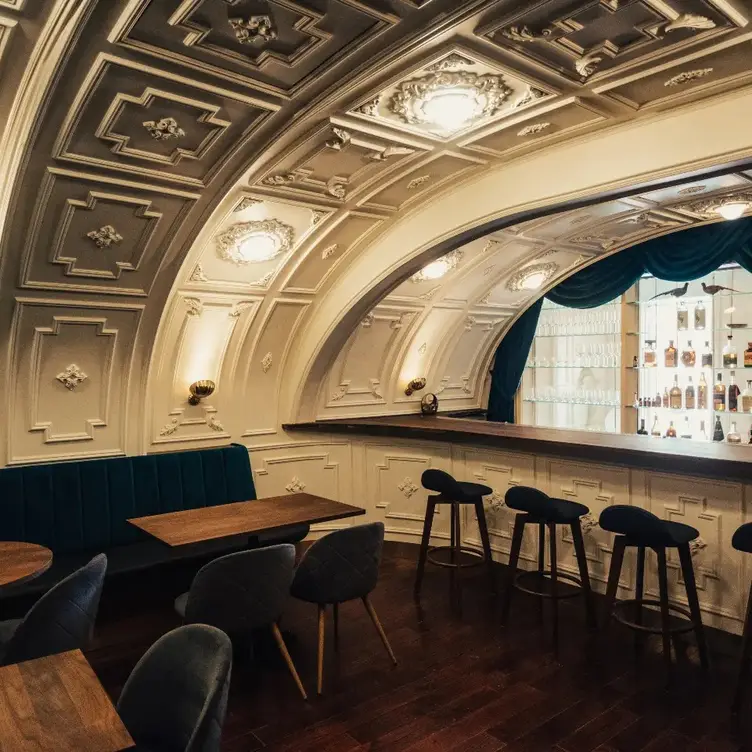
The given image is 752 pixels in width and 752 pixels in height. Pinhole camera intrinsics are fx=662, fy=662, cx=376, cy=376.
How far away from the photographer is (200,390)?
5.31 m

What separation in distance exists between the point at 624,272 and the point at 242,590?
16.4ft

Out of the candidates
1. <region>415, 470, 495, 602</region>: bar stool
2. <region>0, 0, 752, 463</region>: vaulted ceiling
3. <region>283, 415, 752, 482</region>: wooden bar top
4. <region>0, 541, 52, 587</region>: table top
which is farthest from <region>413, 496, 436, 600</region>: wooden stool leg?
<region>0, 541, 52, 587</region>: table top

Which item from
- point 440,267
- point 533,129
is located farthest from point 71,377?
point 533,129

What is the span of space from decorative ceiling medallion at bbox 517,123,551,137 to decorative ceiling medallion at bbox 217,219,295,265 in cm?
175

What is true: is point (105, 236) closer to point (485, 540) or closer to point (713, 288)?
point (485, 540)

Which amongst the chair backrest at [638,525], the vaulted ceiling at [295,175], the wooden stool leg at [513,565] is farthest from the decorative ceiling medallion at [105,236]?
the chair backrest at [638,525]

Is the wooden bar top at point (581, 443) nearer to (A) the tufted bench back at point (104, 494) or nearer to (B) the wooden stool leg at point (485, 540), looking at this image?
(B) the wooden stool leg at point (485, 540)

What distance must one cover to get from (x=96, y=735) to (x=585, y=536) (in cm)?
371

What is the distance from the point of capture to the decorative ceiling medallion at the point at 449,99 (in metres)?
3.21

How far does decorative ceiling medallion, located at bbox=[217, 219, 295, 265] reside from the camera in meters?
4.64

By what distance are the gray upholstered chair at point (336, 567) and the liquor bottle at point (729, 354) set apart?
13.7 feet

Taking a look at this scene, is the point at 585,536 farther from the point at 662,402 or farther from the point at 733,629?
the point at 662,402

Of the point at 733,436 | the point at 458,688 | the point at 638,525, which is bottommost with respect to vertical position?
the point at 458,688

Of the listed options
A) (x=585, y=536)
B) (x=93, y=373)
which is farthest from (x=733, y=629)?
(x=93, y=373)
